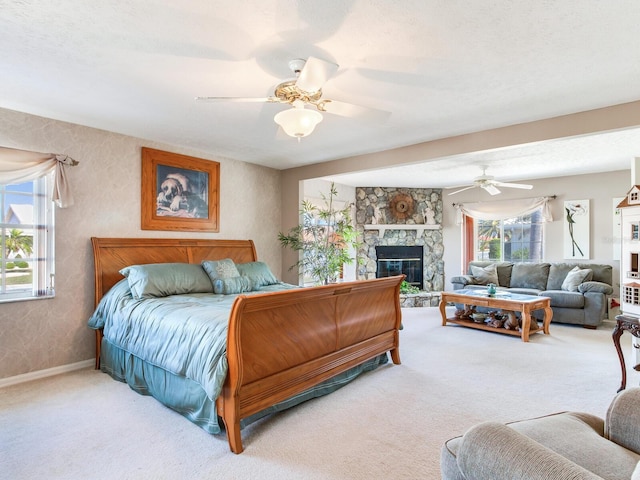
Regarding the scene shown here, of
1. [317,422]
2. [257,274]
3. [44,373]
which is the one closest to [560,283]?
[257,274]

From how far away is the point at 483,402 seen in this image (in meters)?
2.87

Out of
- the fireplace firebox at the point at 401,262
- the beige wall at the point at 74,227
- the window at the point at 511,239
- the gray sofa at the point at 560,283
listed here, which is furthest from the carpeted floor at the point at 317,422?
the fireplace firebox at the point at 401,262

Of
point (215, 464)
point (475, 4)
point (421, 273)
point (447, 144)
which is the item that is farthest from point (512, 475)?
point (421, 273)

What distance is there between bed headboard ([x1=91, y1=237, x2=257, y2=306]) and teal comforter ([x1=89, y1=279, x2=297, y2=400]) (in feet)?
0.92

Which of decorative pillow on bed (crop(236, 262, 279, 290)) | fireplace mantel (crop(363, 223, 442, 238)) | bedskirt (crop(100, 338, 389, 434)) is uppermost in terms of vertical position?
fireplace mantel (crop(363, 223, 442, 238))

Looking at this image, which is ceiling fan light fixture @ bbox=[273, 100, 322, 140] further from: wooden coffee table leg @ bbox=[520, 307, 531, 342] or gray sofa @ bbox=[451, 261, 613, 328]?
gray sofa @ bbox=[451, 261, 613, 328]

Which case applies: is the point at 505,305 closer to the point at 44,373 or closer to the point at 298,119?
the point at 298,119

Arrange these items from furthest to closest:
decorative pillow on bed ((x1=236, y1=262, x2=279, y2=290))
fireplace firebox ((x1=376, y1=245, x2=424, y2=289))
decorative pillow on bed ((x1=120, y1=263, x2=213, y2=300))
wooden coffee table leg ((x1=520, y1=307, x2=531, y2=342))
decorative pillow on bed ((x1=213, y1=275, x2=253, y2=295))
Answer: fireplace firebox ((x1=376, y1=245, x2=424, y2=289)) < wooden coffee table leg ((x1=520, y1=307, x2=531, y2=342)) < decorative pillow on bed ((x1=236, y1=262, x2=279, y2=290)) < decorative pillow on bed ((x1=213, y1=275, x2=253, y2=295)) < decorative pillow on bed ((x1=120, y1=263, x2=213, y2=300))

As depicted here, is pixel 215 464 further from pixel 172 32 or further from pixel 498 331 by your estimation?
pixel 498 331

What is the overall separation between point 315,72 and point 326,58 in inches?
20.1

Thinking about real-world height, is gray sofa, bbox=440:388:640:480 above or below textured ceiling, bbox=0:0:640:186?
below

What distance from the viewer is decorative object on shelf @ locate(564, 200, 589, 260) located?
6164 millimetres

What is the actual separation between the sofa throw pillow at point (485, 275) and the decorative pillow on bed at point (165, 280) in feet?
16.1

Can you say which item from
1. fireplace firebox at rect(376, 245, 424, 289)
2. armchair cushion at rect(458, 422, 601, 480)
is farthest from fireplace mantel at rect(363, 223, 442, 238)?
armchair cushion at rect(458, 422, 601, 480)
